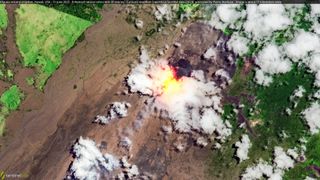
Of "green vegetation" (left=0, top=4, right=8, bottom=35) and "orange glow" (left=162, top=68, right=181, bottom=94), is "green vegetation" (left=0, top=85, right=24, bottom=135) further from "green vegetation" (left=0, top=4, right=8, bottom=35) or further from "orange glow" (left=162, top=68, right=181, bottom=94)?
"orange glow" (left=162, top=68, right=181, bottom=94)

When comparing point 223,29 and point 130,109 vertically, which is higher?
point 223,29

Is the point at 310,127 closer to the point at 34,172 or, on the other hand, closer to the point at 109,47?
the point at 109,47

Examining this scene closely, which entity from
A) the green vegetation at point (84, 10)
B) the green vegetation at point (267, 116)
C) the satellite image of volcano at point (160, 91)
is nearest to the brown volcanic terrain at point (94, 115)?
the satellite image of volcano at point (160, 91)

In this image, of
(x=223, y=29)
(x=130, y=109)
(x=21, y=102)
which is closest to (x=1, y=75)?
(x=21, y=102)

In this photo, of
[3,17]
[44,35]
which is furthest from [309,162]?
[3,17]

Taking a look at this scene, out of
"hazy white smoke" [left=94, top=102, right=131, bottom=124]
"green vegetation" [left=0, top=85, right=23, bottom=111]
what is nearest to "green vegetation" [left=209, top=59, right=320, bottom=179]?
"hazy white smoke" [left=94, top=102, right=131, bottom=124]

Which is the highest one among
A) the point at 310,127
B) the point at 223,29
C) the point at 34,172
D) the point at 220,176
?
the point at 223,29

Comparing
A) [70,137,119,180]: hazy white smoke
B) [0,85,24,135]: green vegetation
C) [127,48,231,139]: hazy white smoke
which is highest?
[127,48,231,139]: hazy white smoke
